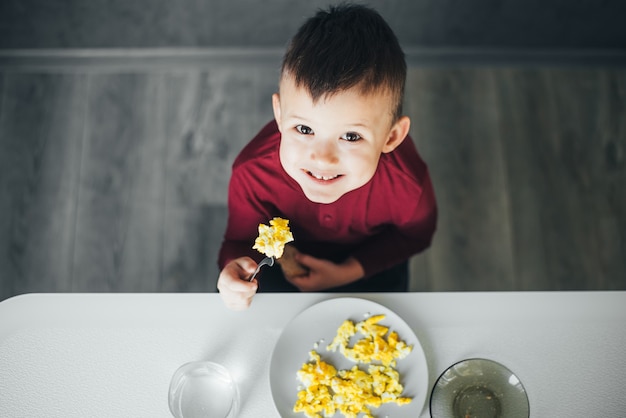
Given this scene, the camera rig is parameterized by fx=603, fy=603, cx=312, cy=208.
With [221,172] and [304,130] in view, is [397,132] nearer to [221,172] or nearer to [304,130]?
[304,130]

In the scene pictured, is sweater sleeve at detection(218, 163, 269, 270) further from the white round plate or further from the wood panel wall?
the wood panel wall

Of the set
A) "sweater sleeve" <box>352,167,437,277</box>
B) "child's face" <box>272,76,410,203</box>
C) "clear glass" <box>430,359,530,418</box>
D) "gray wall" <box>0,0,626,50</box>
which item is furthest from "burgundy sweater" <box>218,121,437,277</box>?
"gray wall" <box>0,0,626,50</box>

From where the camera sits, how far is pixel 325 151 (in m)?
0.95

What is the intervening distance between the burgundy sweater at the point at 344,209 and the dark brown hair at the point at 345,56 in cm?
23

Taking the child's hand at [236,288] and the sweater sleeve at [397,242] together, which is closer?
the child's hand at [236,288]

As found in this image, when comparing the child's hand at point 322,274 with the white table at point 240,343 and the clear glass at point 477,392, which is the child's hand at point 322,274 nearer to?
the white table at point 240,343

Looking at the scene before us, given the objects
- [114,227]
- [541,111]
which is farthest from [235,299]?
[541,111]

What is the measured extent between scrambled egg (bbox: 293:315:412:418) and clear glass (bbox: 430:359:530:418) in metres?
0.05

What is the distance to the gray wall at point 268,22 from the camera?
183cm

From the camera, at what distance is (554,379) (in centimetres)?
90

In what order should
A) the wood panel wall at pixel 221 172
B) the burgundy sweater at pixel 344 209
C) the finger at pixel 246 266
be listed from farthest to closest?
the wood panel wall at pixel 221 172 < the burgundy sweater at pixel 344 209 < the finger at pixel 246 266

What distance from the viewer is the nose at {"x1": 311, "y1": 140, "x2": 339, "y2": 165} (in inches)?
37.4

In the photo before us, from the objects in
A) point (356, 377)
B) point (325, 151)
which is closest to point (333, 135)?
point (325, 151)

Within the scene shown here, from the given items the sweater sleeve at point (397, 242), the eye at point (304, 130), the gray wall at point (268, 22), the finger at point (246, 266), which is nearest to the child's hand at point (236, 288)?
the finger at point (246, 266)
